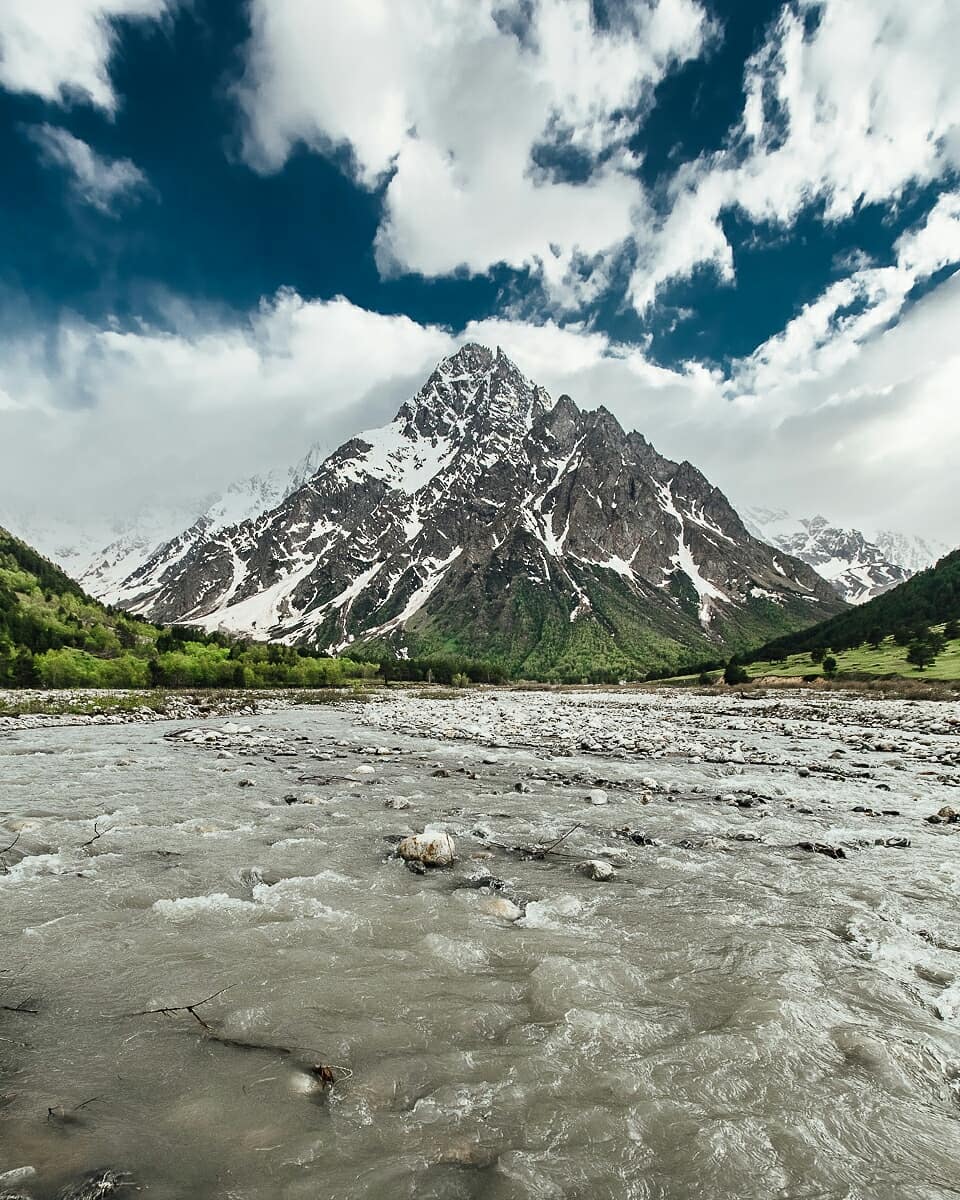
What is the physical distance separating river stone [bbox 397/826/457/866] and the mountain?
397 ft

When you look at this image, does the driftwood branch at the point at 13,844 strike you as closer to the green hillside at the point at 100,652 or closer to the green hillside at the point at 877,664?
the green hillside at the point at 877,664

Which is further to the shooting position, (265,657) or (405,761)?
(265,657)

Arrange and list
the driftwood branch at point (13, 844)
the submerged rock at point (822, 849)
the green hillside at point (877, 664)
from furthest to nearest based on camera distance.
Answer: the green hillside at point (877, 664)
the submerged rock at point (822, 849)
the driftwood branch at point (13, 844)

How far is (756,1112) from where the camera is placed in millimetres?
4727

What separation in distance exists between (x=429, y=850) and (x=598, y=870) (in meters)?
3.13

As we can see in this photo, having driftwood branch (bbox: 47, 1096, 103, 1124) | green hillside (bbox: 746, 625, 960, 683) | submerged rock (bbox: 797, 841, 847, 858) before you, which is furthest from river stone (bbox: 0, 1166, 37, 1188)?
green hillside (bbox: 746, 625, 960, 683)

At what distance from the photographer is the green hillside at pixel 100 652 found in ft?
A: 285

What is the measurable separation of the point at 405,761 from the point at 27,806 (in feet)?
40.8

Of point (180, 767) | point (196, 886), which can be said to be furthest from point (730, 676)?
point (196, 886)

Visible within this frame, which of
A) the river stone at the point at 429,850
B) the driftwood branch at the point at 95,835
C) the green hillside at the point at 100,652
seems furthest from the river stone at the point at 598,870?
the green hillside at the point at 100,652

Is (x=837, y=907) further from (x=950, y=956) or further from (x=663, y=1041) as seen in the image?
(x=663, y=1041)

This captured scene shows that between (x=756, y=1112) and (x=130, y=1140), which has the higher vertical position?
(x=130, y=1140)

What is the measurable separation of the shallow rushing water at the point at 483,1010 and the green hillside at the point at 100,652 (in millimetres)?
89609

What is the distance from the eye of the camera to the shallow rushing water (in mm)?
4176
